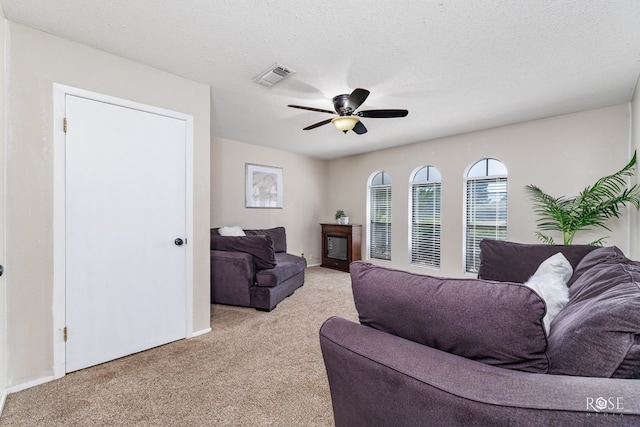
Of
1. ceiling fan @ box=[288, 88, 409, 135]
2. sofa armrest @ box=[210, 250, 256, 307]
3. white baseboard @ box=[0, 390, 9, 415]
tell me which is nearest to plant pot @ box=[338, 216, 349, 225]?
sofa armrest @ box=[210, 250, 256, 307]

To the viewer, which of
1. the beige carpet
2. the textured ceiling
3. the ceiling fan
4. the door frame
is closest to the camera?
A: the beige carpet

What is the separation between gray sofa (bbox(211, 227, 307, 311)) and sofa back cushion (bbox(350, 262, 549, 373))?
2388 millimetres

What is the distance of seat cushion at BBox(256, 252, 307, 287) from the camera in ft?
10.9

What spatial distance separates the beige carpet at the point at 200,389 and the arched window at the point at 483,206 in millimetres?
2985

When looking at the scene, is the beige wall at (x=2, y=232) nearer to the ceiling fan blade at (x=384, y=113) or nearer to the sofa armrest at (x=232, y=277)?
the sofa armrest at (x=232, y=277)

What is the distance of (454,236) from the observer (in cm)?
439

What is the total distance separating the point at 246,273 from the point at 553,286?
283 centimetres

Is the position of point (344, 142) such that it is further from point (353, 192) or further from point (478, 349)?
point (478, 349)

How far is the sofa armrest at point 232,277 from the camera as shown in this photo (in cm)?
334

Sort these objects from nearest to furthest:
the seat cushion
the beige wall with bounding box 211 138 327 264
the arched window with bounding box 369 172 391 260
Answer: the seat cushion → the beige wall with bounding box 211 138 327 264 → the arched window with bounding box 369 172 391 260

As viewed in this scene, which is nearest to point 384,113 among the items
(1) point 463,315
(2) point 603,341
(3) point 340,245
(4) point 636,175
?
(1) point 463,315

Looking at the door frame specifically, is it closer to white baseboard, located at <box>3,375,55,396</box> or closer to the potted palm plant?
white baseboard, located at <box>3,375,55,396</box>

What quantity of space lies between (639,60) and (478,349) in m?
2.91

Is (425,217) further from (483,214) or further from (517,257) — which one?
(517,257)
